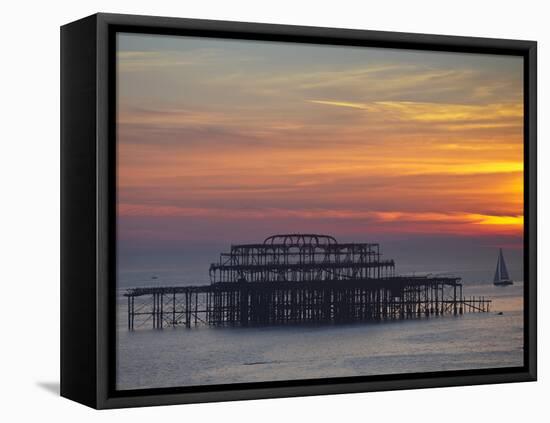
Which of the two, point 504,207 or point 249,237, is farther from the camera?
point 504,207

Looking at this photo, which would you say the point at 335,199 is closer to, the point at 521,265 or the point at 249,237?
the point at 249,237

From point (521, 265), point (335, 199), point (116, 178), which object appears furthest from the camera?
point (521, 265)

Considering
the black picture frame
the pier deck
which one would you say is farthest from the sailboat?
the black picture frame

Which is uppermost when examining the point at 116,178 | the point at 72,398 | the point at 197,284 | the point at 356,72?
the point at 356,72

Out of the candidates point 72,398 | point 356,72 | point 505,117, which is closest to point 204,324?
point 72,398

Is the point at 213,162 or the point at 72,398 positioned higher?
the point at 213,162

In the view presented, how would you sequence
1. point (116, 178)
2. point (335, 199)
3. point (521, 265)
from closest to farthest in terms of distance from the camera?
point (116, 178)
point (335, 199)
point (521, 265)
